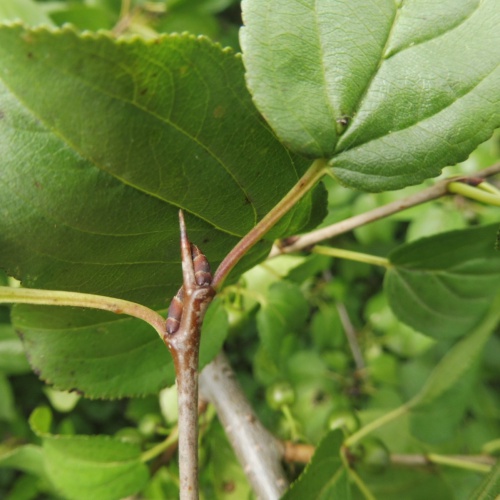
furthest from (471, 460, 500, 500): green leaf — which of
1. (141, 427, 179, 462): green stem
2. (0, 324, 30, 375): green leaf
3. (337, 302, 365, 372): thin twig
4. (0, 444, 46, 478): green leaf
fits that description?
(337, 302, 365, 372): thin twig

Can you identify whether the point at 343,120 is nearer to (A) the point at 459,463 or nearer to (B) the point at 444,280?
(B) the point at 444,280

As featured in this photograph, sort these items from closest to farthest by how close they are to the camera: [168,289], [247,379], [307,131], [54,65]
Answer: [54,65]
[307,131]
[168,289]
[247,379]

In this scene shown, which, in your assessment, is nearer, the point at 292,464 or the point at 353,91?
the point at 353,91

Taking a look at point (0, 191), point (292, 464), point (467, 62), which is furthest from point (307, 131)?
point (292, 464)

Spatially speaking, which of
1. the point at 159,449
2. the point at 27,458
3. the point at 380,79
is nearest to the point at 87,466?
the point at 159,449

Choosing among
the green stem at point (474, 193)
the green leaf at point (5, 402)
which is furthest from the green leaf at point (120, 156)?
the green leaf at point (5, 402)

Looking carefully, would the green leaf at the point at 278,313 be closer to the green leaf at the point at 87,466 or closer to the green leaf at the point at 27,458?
the green leaf at the point at 87,466

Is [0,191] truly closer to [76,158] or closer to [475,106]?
[76,158]
